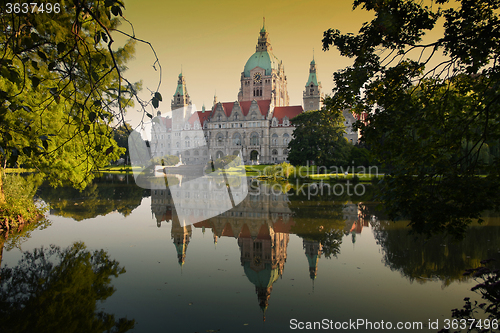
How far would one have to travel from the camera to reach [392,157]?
4.99 meters

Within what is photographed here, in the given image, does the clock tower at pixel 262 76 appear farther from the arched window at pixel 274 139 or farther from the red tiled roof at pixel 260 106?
the arched window at pixel 274 139

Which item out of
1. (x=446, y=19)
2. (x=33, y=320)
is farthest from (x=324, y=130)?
(x=33, y=320)

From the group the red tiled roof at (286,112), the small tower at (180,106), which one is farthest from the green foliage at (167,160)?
the red tiled roof at (286,112)

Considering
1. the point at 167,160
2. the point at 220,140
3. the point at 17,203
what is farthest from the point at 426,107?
the point at 220,140

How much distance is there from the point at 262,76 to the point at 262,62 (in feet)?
12.0

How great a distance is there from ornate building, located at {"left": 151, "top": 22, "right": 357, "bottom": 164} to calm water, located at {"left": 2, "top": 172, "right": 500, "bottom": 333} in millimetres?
54982

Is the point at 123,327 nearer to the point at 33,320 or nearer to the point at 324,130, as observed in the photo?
the point at 33,320

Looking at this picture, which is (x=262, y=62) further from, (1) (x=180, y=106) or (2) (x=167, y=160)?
(2) (x=167, y=160)

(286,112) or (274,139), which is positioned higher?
(286,112)

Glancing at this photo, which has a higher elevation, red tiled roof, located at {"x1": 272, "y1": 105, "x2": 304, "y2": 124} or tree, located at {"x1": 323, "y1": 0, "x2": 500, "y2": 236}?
red tiled roof, located at {"x1": 272, "y1": 105, "x2": 304, "y2": 124}

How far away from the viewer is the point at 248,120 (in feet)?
224

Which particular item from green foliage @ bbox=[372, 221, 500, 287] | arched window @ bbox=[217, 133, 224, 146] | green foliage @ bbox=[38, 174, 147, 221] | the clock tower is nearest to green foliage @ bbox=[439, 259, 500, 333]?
green foliage @ bbox=[372, 221, 500, 287]

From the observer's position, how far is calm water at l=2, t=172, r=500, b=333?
16.3ft

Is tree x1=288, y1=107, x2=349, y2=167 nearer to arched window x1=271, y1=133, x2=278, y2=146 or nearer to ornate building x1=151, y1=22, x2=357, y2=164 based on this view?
ornate building x1=151, y1=22, x2=357, y2=164
